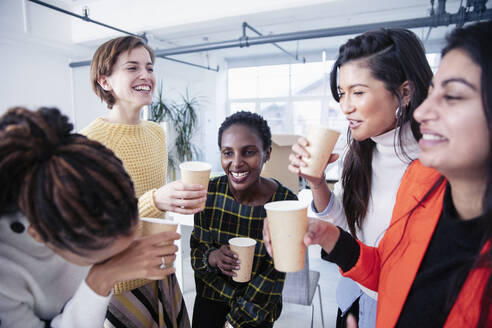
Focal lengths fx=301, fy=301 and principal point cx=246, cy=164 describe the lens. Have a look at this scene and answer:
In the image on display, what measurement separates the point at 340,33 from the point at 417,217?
106 inches

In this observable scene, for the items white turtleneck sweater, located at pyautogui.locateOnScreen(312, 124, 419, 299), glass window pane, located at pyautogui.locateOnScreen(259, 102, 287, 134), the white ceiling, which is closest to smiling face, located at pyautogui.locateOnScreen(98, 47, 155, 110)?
white turtleneck sweater, located at pyautogui.locateOnScreen(312, 124, 419, 299)

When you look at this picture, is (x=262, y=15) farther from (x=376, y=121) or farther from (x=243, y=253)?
(x=243, y=253)

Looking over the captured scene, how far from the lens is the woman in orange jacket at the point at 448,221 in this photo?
0.63 meters

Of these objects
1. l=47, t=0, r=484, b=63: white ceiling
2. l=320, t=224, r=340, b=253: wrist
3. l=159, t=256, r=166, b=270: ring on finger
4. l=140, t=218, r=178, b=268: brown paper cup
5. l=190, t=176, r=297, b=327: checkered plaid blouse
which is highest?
l=47, t=0, r=484, b=63: white ceiling

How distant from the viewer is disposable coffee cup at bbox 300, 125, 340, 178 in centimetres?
93

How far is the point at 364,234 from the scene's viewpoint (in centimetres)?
119

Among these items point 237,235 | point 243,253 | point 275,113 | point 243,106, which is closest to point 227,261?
point 243,253

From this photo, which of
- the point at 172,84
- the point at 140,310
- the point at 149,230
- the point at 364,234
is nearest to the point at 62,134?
the point at 149,230

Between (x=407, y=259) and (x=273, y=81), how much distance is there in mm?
9003

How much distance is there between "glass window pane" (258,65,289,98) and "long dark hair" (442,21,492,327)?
879 cm

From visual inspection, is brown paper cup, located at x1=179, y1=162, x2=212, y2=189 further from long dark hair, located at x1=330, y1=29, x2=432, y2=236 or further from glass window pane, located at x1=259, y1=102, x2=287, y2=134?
glass window pane, located at x1=259, y1=102, x2=287, y2=134

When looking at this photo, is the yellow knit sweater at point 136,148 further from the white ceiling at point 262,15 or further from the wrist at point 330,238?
the white ceiling at point 262,15

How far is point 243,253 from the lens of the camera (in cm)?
111

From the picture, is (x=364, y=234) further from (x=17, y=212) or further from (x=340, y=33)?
(x=340, y=33)
